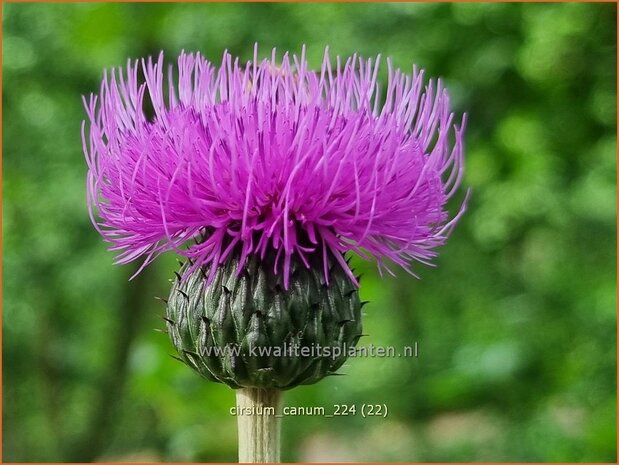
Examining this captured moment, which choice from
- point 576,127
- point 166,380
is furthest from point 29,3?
point 576,127

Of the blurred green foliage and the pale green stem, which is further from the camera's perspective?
the blurred green foliage

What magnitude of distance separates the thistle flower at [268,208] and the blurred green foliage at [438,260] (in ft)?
7.11

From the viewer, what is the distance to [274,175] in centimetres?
176

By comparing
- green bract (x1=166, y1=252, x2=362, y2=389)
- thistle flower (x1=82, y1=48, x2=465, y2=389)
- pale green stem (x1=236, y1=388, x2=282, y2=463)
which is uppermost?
thistle flower (x1=82, y1=48, x2=465, y2=389)

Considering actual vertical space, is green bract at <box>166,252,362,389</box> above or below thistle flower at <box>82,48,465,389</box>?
below

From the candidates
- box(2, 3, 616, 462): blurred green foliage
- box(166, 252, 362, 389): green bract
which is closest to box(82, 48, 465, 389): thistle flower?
box(166, 252, 362, 389): green bract

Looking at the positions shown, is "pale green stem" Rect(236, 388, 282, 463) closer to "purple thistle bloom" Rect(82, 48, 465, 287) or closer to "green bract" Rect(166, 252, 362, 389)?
"green bract" Rect(166, 252, 362, 389)

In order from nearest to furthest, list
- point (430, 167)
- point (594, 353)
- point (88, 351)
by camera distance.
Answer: point (430, 167), point (594, 353), point (88, 351)

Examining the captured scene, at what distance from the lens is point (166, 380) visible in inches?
155

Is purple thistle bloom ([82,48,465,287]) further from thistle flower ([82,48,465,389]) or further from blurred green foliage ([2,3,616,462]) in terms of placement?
blurred green foliage ([2,3,616,462])

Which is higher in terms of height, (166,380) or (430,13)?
Answer: (430,13)

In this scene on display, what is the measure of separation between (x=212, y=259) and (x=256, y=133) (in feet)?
1.22

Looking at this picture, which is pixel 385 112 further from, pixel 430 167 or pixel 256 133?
pixel 256 133

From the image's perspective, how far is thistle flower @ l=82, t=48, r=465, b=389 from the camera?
175 cm
